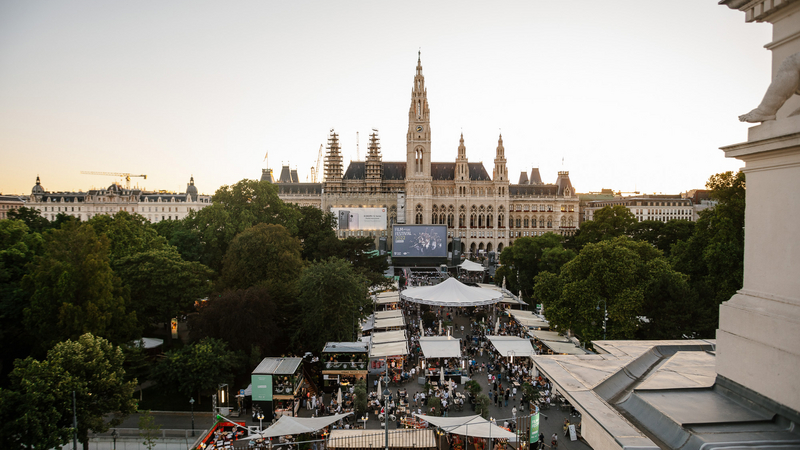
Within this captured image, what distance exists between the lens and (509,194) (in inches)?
3558

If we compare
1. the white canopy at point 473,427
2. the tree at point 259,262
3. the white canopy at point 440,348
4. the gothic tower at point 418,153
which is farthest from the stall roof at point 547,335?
the gothic tower at point 418,153

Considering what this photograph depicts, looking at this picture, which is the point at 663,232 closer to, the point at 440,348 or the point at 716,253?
the point at 716,253

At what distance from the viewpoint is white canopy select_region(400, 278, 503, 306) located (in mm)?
31828

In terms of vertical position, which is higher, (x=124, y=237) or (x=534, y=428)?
(x=124, y=237)

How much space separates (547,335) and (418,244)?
30.1 metres

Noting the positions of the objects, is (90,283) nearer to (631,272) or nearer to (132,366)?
(132,366)

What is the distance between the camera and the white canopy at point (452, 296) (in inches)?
1253

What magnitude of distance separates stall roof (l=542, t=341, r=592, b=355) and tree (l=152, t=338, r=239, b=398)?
16.2 metres

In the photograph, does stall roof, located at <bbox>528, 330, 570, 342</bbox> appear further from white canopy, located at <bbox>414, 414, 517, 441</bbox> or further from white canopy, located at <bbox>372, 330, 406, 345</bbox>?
white canopy, located at <bbox>414, 414, 517, 441</bbox>

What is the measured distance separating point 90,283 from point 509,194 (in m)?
77.8

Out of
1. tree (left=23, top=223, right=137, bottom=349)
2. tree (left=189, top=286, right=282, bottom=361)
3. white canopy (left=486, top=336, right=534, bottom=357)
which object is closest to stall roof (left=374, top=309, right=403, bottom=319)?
white canopy (left=486, top=336, right=534, bottom=357)

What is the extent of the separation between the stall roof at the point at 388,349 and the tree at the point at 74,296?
40.4ft

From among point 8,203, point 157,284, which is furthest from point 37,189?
point 157,284

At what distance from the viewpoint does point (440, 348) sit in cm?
2477
